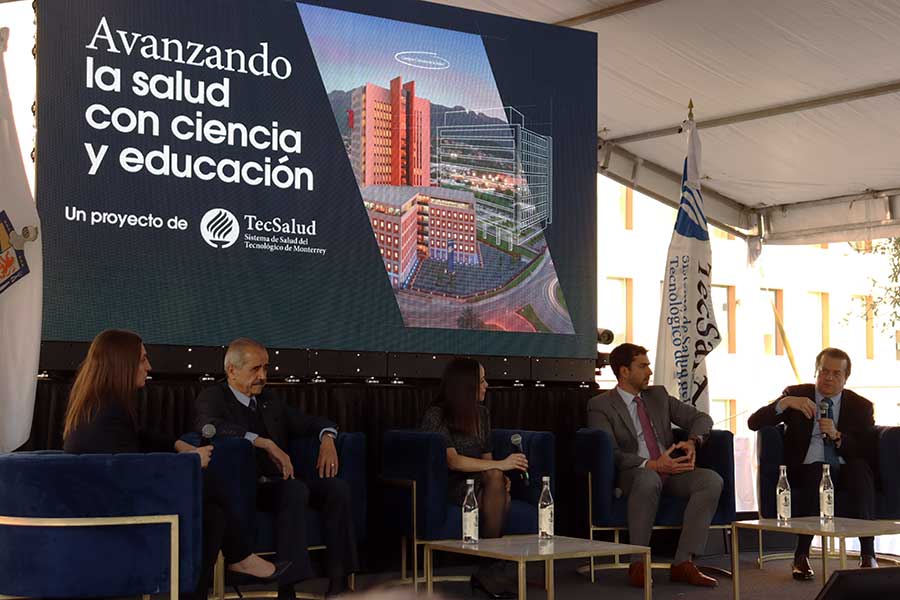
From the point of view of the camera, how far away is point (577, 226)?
7.42m

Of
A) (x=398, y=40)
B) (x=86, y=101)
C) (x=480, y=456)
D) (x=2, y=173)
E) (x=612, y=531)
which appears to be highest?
(x=398, y=40)

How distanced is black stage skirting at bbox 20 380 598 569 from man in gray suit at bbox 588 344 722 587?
0.33m

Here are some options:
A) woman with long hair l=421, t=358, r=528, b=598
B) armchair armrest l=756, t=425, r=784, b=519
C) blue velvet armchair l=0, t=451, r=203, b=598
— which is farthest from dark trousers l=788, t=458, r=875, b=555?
blue velvet armchair l=0, t=451, r=203, b=598

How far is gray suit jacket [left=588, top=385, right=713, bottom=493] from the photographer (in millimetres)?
6570

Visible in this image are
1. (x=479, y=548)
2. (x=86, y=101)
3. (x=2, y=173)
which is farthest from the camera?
(x=86, y=101)

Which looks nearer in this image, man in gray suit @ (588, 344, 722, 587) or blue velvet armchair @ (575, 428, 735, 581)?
man in gray suit @ (588, 344, 722, 587)

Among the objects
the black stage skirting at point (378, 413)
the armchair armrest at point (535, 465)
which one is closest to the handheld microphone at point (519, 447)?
the armchair armrest at point (535, 465)

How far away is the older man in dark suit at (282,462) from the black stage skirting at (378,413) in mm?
553

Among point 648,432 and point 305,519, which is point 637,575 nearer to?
point 648,432

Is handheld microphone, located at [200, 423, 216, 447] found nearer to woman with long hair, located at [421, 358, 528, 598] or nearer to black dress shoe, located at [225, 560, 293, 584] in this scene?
black dress shoe, located at [225, 560, 293, 584]

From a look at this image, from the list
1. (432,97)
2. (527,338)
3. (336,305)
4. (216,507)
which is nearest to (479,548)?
(216,507)

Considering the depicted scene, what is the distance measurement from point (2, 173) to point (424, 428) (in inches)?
88.8

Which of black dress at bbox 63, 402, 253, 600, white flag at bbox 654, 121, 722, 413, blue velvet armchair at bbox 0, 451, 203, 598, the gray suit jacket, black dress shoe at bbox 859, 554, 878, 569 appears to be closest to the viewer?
blue velvet armchair at bbox 0, 451, 203, 598

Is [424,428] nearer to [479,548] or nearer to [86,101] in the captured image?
[479,548]
